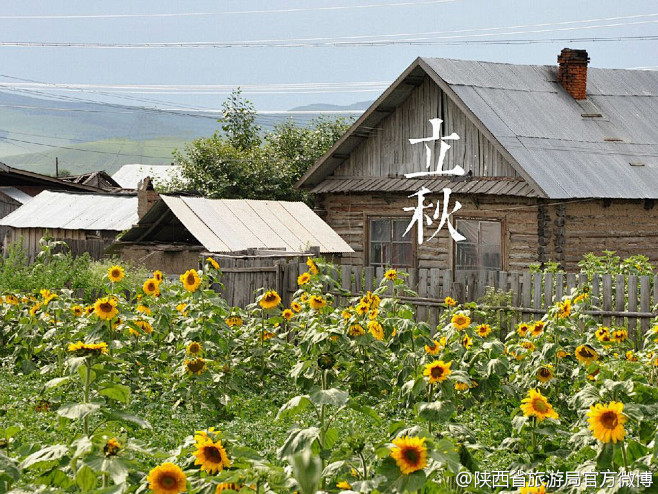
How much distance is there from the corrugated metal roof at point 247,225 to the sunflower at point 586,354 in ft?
28.6

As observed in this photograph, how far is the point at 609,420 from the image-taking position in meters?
3.82

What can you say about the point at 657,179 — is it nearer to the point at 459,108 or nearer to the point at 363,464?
the point at 459,108

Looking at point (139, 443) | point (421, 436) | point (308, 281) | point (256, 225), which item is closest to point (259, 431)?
point (308, 281)

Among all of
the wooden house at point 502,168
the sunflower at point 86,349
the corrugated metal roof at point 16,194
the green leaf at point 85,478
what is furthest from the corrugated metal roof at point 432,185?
the corrugated metal roof at point 16,194

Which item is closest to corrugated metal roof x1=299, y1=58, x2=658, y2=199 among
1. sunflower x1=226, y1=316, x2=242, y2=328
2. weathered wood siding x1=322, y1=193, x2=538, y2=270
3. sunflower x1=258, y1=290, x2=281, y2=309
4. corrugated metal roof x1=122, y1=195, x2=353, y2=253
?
weathered wood siding x1=322, y1=193, x2=538, y2=270

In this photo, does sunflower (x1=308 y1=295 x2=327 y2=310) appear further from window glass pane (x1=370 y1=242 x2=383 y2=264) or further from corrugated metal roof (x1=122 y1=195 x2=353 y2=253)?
window glass pane (x1=370 y1=242 x2=383 y2=264)

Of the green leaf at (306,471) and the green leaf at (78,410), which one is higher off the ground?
the green leaf at (78,410)

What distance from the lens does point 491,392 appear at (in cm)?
759

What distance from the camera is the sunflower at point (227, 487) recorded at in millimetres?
3217

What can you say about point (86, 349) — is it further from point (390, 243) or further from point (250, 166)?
point (250, 166)

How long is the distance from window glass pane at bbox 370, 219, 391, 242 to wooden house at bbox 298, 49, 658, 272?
27 mm

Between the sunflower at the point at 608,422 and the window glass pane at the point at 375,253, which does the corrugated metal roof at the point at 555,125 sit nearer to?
the window glass pane at the point at 375,253

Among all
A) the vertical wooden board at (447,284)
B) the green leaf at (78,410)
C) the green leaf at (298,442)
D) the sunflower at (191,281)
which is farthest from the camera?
the vertical wooden board at (447,284)

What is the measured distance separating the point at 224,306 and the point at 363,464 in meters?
5.12
